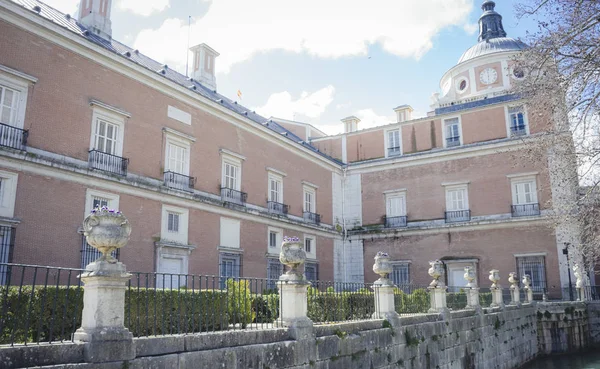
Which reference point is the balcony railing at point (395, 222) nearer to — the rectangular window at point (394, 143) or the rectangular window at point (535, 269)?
the rectangular window at point (394, 143)

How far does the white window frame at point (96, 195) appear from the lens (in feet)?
49.0

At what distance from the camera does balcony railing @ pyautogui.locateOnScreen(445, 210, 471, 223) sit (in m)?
26.3

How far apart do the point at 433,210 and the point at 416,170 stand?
2.61 m

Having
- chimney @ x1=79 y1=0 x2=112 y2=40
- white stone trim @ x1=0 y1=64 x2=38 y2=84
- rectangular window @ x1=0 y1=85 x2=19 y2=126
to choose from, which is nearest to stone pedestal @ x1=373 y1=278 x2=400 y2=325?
rectangular window @ x1=0 y1=85 x2=19 y2=126

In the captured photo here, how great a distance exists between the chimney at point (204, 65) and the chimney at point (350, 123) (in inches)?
421

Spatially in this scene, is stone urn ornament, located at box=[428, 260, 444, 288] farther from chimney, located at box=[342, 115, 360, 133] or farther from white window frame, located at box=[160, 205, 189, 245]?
chimney, located at box=[342, 115, 360, 133]

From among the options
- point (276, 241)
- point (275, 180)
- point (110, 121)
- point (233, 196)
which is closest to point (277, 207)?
point (275, 180)

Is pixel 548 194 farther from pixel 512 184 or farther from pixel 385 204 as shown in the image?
pixel 385 204

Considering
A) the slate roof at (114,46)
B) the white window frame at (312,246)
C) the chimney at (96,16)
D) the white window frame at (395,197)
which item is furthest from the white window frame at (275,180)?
the chimney at (96,16)

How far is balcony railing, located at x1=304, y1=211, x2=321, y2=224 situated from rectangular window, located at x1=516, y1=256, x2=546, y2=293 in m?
10.6

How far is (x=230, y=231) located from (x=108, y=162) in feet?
20.4

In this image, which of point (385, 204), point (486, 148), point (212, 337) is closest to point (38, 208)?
point (212, 337)

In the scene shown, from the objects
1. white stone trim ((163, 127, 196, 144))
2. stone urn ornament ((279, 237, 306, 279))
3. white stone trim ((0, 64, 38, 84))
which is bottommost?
stone urn ornament ((279, 237, 306, 279))

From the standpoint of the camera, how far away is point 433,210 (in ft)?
89.8
